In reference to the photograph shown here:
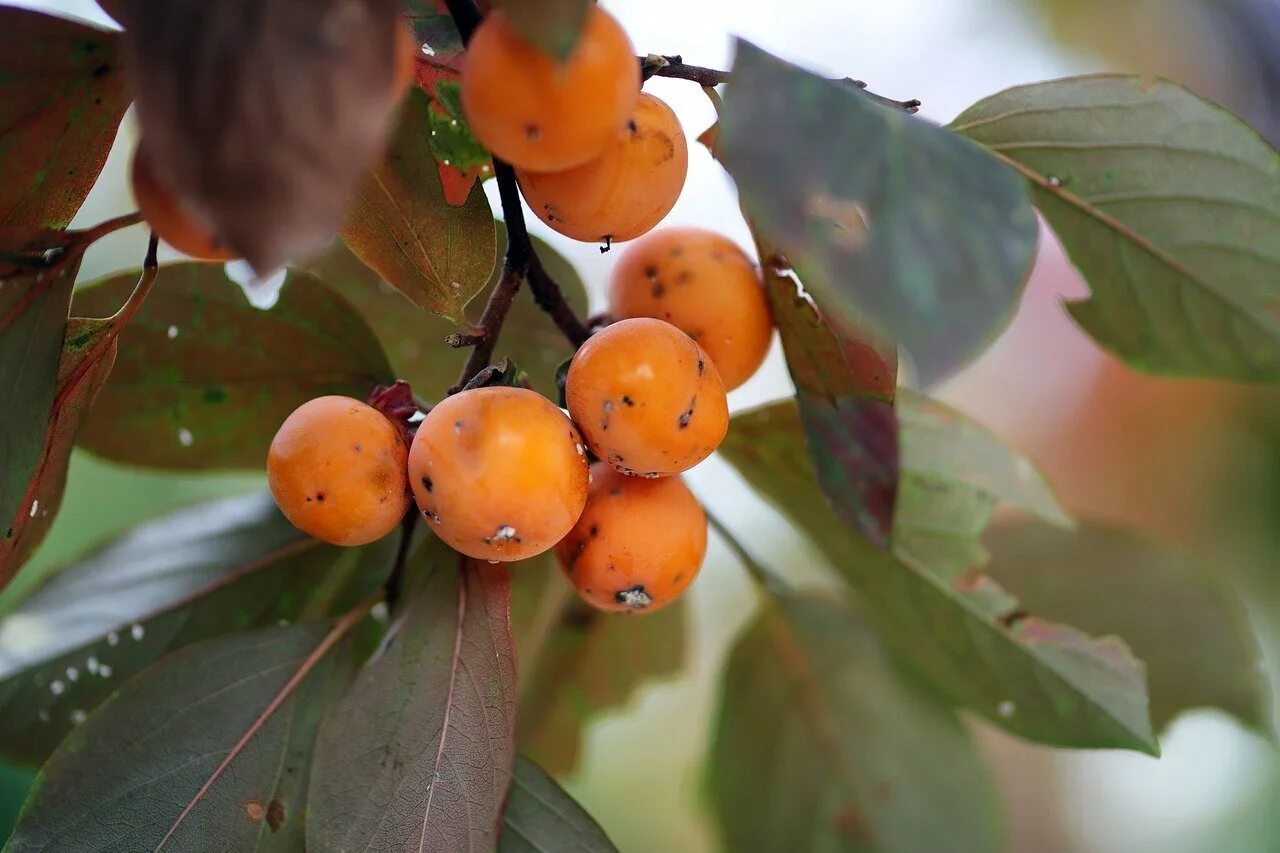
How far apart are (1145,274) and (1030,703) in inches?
10.5

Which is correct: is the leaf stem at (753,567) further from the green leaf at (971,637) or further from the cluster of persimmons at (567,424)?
the cluster of persimmons at (567,424)

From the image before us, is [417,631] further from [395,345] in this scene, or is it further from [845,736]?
[845,736]

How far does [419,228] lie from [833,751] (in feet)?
1.85

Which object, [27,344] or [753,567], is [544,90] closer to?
[27,344]

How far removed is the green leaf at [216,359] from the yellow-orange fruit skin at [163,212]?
178 mm

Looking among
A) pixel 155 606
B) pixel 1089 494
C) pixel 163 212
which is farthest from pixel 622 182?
pixel 1089 494

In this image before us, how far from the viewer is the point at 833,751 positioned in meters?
0.77

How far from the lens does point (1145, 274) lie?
454mm

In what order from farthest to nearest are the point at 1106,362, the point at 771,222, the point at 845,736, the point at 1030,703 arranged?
1. the point at 1106,362
2. the point at 845,736
3. the point at 1030,703
4. the point at 771,222

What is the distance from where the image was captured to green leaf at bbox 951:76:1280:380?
43 cm

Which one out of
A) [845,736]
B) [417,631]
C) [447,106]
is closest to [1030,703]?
[845,736]

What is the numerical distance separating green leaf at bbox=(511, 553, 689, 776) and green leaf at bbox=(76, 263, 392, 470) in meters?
0.28

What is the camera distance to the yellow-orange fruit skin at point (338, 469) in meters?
0.39

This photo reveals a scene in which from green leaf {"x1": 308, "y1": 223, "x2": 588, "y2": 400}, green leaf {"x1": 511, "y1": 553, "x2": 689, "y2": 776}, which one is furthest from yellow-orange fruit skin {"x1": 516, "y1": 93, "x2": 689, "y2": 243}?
green leaf {"x1": 511, "y1": 553, "x2": 689, "y2": 776}
